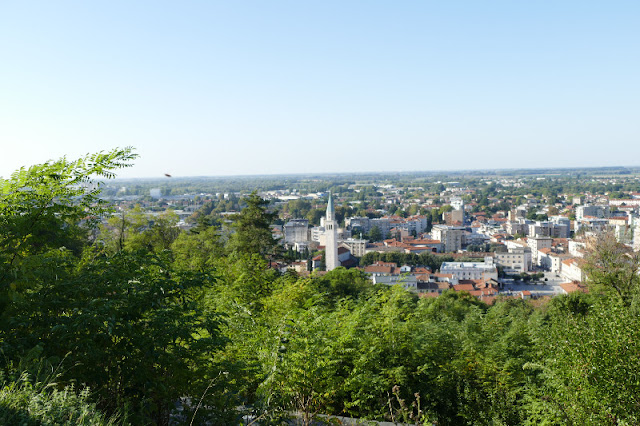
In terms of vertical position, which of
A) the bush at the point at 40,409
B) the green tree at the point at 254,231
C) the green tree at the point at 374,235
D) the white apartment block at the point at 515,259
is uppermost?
the bush at the point at 40,409

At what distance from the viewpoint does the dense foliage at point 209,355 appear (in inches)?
151

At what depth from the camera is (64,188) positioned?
520 centimetres

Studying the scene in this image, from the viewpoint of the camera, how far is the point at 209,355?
4637mm

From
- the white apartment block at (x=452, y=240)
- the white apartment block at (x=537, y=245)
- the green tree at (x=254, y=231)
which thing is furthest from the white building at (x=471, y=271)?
the green tree at (x=254, y=231)

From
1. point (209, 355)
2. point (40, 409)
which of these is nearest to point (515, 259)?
point (209, 355)

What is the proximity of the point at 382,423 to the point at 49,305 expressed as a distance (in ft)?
11.4

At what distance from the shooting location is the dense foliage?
12.6ft

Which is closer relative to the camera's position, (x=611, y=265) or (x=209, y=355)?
(x=209, y=355)

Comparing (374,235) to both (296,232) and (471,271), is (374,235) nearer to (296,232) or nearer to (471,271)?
(296,232)

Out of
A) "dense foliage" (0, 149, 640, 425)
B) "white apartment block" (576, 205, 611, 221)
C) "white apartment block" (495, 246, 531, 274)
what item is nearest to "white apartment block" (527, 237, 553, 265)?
"white apartment block" (495, 246, 531, 274)

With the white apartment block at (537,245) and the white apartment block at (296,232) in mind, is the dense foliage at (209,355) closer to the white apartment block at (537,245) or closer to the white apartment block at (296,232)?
the white apartment block at (537,245)

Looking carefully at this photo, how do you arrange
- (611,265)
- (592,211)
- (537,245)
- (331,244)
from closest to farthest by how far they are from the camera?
(611,265)
(331,244)
(537,245)
(592,211)

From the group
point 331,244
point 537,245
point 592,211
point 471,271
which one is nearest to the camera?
point 331,244

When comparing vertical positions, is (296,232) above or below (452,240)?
above
